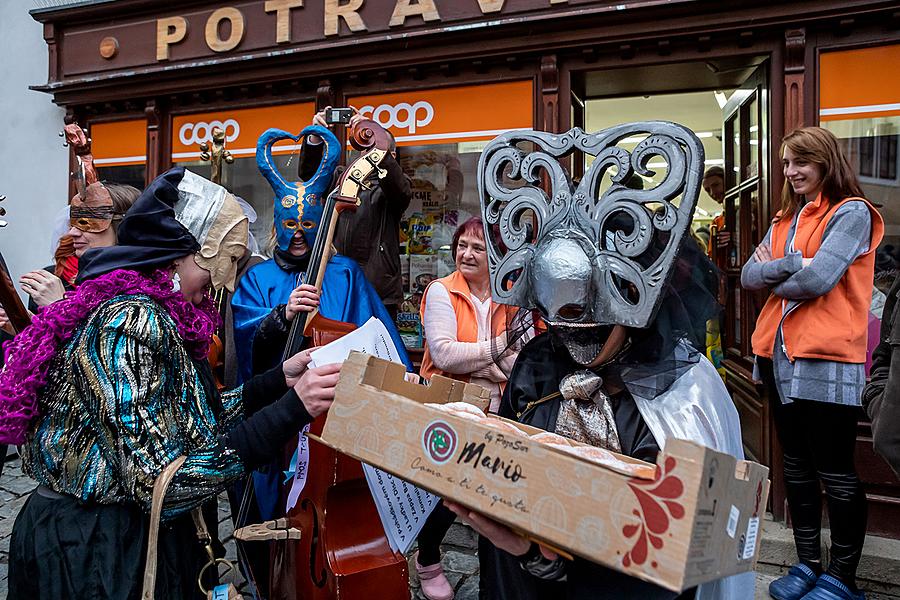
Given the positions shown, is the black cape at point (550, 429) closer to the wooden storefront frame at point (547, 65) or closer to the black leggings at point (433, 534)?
the black leggings at point (433, 534)

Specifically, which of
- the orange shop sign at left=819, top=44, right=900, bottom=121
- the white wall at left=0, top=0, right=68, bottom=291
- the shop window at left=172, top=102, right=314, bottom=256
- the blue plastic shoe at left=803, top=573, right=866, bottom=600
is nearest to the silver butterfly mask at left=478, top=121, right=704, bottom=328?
the blue plastic shoe at left=803, top=573, right=866, bottom=600

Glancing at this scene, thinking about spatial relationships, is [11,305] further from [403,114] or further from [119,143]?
[119,143]

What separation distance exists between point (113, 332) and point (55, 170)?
5.51 m

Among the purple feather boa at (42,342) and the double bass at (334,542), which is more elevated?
the purple feather boa at (42,342)

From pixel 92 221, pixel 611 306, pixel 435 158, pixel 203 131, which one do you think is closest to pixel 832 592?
pixel 611 306

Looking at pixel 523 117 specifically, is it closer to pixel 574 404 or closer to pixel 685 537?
pixel 574 404

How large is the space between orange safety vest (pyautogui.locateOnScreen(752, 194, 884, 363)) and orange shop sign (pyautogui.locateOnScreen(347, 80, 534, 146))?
1961 mm

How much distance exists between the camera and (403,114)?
4801 mm

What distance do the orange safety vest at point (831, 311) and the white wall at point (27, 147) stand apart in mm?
6064

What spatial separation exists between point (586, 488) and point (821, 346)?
7.93 ft

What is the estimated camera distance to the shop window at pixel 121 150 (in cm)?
568

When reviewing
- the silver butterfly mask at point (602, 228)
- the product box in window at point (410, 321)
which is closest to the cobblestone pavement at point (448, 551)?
the product box in window at point (410, 321)

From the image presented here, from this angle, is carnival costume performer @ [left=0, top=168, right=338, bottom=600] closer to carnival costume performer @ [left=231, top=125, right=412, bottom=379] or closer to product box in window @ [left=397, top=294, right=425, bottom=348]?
carnival costume performer @ [left=231, top=125, right=412, bottom=379]

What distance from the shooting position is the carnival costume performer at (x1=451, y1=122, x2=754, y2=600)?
144 centimetres
